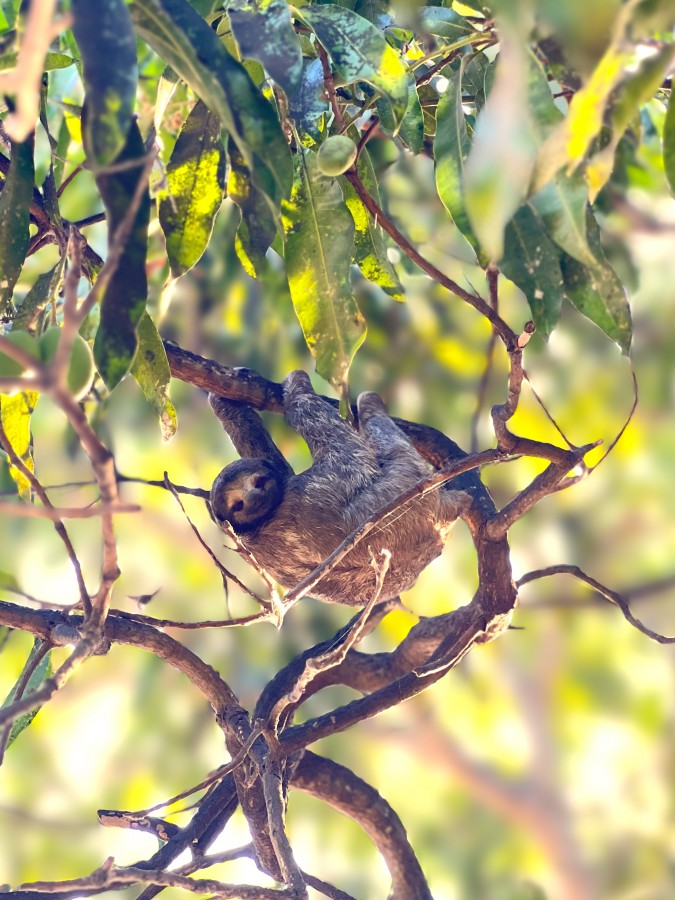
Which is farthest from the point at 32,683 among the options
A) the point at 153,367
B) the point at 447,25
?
the point at 447,25

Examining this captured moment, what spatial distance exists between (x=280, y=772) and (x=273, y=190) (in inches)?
51.8

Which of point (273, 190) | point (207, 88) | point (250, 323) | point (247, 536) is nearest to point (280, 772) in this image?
point (247, 536)

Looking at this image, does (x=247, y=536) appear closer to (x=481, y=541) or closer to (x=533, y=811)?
(x=481, y=541)

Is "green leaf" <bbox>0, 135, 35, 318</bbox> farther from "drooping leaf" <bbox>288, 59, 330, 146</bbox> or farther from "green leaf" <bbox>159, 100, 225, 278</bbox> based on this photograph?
"drooping leaf" <bbox>288, 59, 330, 146</bbox>

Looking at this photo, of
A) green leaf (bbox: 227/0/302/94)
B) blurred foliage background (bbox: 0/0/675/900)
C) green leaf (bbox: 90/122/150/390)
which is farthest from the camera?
blurred foliage background (bbox: 0/0/675/900)

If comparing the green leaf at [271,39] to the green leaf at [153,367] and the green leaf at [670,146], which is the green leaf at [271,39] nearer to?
the green leaf at [670,146]

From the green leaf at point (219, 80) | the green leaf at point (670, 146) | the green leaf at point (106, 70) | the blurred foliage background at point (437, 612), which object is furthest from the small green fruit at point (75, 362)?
the blurred foliage background at point (437, 612)

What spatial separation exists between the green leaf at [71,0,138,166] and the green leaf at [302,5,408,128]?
44 cm

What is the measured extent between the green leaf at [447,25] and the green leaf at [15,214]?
76cm

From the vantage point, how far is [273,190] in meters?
1.40

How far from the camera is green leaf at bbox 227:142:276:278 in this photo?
1.92m

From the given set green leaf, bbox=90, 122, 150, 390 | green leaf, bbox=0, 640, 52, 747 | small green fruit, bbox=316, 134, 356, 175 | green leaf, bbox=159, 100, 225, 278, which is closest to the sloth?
green leaf, bbox=0, 640, 52, 747

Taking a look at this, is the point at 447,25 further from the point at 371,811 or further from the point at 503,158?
the point at 371,811

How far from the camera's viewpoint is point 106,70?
1.22 m
